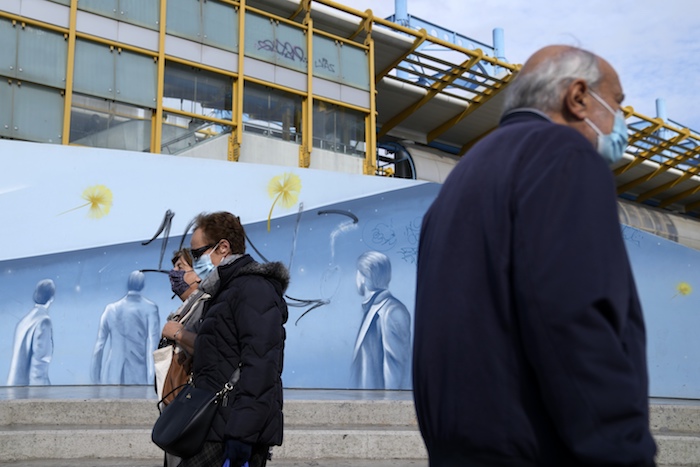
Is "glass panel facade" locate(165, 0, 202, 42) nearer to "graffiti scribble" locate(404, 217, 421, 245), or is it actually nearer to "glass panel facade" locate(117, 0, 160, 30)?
"glass panel facade" locate(117, 0, 160, 30)

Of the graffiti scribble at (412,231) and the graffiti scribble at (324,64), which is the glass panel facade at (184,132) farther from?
the graffiti scribble at (412,231)

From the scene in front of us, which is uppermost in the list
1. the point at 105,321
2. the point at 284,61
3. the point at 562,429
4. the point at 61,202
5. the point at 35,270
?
the point at 284,61

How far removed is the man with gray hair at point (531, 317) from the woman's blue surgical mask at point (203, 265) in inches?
85.8

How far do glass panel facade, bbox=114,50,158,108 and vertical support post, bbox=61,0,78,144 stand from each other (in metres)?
0.86

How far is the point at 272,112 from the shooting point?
15.9m

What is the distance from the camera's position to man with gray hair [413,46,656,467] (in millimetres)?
1304

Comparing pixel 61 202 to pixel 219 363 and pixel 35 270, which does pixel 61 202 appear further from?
pixel 219 363

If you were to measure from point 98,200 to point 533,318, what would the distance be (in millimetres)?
9179

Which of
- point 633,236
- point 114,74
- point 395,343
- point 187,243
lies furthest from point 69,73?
point 633,236

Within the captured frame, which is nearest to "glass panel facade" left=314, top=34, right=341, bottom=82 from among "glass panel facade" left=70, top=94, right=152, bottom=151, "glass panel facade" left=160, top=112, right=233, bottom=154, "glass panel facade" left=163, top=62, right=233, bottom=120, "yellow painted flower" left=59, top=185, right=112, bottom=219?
"glass panel facade" left=163, top=62, right=233, bottom=120

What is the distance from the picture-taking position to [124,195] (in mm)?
9820

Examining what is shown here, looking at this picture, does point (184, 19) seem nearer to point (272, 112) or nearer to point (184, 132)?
point (184, 132)

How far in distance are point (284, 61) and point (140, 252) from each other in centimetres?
765

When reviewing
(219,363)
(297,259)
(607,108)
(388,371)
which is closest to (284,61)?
(297,259)
